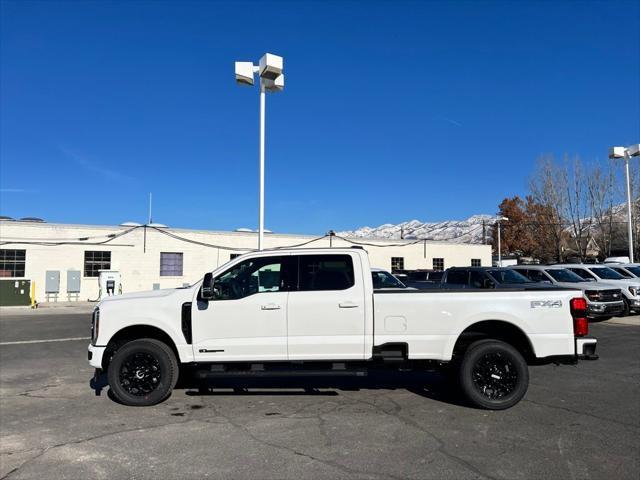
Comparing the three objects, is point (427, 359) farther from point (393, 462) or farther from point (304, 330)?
point (393, 462)

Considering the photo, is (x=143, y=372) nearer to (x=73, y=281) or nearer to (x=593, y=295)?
(x=593, y=295)

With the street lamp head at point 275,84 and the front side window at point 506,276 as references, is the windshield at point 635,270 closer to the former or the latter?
the front side window at point 506,276

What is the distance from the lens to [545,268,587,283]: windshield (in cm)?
1698

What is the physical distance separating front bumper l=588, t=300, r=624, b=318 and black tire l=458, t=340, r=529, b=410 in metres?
11.1

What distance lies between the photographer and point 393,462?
14.5 ft

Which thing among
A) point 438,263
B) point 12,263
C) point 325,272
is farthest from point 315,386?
point 438,263

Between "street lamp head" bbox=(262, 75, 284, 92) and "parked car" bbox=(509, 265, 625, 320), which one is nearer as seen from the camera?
"street lamp head" bbox=(262, 75, 284, 92)

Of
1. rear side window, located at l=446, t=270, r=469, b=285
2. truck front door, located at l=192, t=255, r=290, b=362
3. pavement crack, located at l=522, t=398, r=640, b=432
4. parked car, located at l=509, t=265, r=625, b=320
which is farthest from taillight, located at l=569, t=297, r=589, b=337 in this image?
parked car, located at l=509, t=265, r=625, b=320

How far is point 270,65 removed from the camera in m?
12.7

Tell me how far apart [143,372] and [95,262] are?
21.7m

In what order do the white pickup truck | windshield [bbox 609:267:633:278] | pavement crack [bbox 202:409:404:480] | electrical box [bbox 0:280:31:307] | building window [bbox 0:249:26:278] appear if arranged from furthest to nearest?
building window [bbox 0:249:26:278] → electrical box [bbox 0:280:31:307] → windshield [bbox 609:267:633:278] → the white pickup truck → pavement crack [bbox 202:409:404:480]

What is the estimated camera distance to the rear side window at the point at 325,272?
Result: 6398 millimetres

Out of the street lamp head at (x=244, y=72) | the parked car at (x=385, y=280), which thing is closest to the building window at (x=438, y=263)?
the parked car at (x=385, y=280)

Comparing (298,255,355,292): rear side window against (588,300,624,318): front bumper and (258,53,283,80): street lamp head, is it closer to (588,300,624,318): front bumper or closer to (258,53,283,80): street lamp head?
(258,53,283,80): street lamp head
